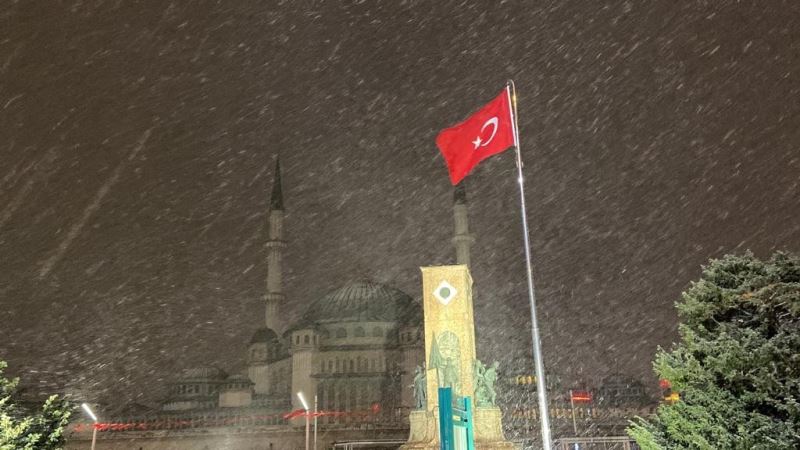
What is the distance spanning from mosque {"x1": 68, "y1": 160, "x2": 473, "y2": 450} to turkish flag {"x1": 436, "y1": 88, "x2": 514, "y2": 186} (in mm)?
31937

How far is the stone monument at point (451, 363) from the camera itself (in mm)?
18875

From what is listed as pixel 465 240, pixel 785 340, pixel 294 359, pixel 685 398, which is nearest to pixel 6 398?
pixel 685 398

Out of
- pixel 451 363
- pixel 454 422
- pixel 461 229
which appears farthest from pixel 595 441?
pixel 461 229

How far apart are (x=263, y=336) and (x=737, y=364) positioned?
49238 mm

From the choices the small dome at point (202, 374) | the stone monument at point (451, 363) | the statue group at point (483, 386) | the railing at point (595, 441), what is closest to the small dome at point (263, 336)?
the small dome at point (202, 374)

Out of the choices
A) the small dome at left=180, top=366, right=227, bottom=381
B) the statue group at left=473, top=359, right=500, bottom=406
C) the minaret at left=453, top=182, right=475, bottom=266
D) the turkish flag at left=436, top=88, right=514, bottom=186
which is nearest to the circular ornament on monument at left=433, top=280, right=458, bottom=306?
the statue group at left=473, top=359, right=500, bottom=406

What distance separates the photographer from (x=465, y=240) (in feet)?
139

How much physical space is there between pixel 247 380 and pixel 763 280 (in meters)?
50.6

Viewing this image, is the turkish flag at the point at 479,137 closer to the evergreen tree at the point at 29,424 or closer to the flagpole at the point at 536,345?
the flagpole at the point at 536,345

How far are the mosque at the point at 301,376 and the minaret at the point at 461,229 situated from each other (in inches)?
2.7

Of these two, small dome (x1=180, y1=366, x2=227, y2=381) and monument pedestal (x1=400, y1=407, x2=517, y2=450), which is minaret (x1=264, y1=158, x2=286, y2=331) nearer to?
small dome (x1=180, y1=366, x2=227, y2=381)

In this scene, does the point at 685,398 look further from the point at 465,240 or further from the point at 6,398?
the point at 465,240

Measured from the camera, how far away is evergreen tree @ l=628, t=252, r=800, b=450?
662 centimetres

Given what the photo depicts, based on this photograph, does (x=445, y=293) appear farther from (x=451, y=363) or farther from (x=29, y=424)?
(x=29, y=424)
